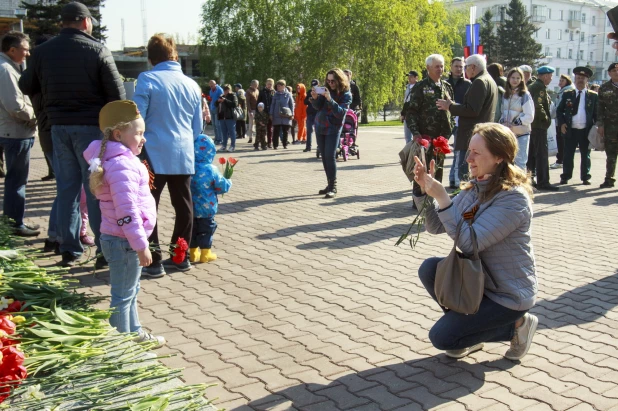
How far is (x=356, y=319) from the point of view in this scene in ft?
16.4

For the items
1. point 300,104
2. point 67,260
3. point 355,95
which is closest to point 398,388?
point 67,260

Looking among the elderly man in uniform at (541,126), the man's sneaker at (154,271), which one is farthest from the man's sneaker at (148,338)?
the elderly man in uniform at (541,126)

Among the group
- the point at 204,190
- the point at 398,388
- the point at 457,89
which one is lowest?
the point at 398,388

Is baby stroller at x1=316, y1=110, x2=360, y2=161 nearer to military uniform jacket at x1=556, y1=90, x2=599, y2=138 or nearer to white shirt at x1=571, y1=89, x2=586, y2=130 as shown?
military uniform jacket at x1=556, y1=90, x2=599, y2=138

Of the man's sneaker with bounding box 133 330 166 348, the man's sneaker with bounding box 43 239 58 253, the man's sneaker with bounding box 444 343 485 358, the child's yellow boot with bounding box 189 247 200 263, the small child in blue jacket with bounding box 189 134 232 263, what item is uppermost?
the small child in blue jacket with bounding box 189 134 232 263

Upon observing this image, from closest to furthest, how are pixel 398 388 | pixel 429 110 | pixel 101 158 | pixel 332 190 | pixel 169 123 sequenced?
pixel 398 388
pixel 101 158
pixel 169 123
pixel 429 110
pixel 332 190

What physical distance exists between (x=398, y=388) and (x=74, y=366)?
1786 mm

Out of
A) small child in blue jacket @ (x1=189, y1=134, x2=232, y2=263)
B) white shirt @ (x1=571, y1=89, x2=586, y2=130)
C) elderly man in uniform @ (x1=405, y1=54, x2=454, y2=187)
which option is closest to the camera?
small child in blue jacket @ (x1=189, y1=134, x2=232, y2=263)

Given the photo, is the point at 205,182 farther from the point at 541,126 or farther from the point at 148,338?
the point at 541,126

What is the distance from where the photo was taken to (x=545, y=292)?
5.64 m

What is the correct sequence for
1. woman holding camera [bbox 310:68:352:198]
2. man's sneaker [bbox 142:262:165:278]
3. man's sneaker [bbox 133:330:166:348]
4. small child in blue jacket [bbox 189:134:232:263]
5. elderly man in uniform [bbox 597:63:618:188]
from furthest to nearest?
1. elderly man in uniform [bbox 597:63:618:188]
2. woman holding camera [bbox 310:68:352:198]
3. small child in blue jacket [bbox 189:134:232:263]
4. man's sneaker [bbox 142:262:165:278]
5. man's sneaker [bbox 133:330:166:348]

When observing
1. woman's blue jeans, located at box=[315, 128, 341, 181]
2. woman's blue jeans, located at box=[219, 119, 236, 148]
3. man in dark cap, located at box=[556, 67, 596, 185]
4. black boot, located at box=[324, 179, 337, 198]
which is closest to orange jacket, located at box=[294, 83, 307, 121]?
woman's blue jeans, located at box=[219, 119, 236, 148]

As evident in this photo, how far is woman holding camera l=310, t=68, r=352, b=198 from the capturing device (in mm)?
9852

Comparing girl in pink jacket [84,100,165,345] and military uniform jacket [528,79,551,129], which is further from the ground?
military uniform jacket [528,79,551,129]
